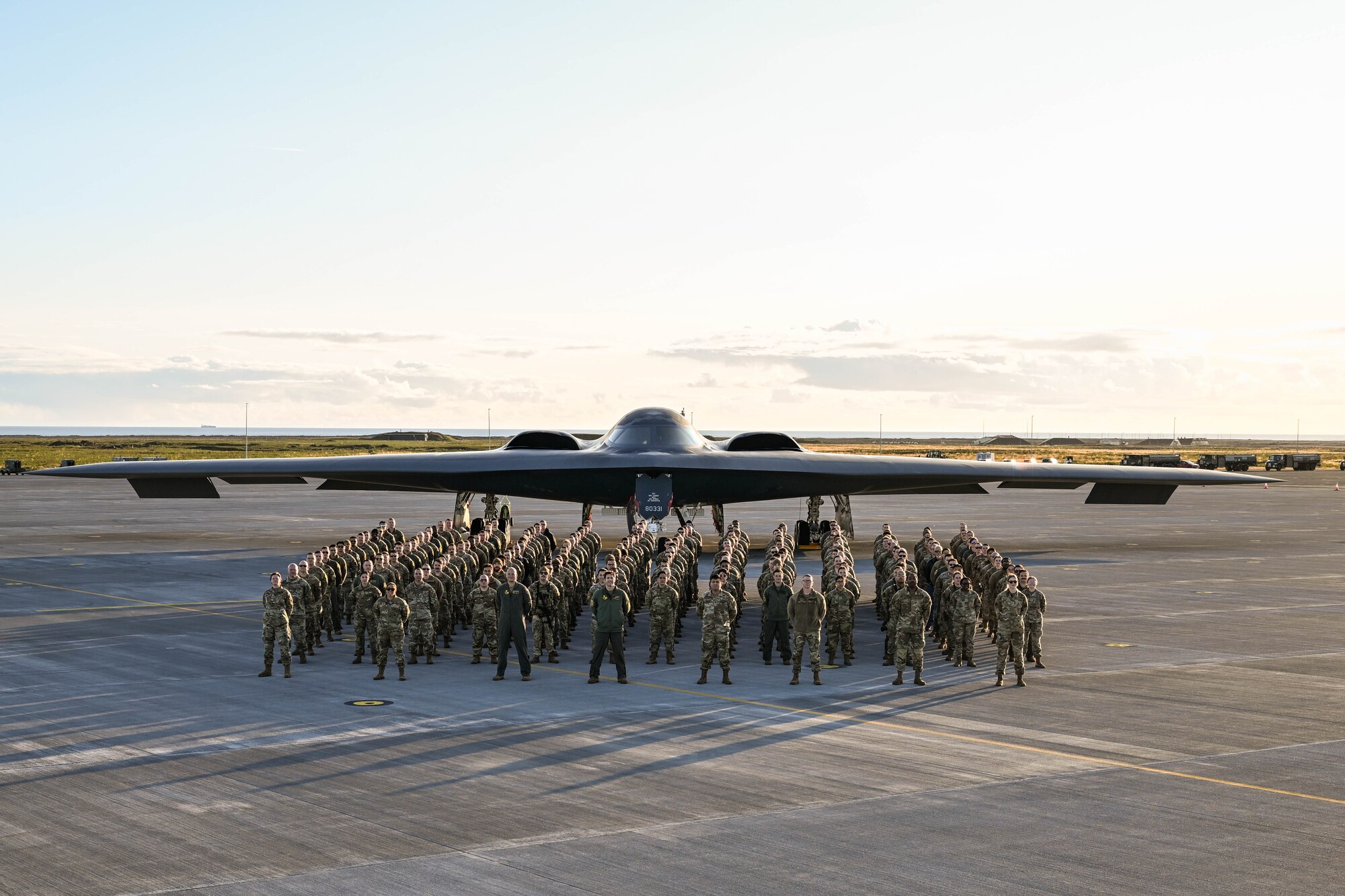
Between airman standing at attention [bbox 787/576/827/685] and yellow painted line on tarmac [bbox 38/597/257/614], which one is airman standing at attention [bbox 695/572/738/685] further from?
yellow painted line on tarmac [bbox 38/597/257/614]

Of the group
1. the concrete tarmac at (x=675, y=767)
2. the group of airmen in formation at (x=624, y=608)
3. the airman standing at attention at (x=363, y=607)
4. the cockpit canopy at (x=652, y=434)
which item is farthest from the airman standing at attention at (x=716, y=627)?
the cockpit canopy at (x=652, y=434)

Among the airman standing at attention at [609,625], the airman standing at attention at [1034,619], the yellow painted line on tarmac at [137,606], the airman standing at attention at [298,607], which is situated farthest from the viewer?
the yellow painted line on tarmac at [137,606]

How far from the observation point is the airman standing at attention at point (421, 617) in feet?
53.1

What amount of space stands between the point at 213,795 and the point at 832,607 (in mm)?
8801

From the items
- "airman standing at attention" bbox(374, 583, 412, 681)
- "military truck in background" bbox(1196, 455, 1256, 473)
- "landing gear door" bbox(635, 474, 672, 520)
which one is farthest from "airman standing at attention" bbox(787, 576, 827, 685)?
"military truck in background" bbox(1196, 455, 1256, 473)

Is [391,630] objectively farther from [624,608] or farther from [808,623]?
[808,623]

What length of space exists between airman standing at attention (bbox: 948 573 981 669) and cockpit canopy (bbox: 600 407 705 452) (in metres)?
14.4

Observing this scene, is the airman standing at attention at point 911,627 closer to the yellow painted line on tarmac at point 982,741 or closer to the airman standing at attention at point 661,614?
the yellow painted line on tarmac at point 982,741

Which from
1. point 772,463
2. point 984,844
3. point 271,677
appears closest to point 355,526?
point 772,463

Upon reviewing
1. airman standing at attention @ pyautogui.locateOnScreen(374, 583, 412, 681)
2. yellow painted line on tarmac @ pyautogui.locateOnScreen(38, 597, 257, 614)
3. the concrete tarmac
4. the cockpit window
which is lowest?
the concrete tarmac

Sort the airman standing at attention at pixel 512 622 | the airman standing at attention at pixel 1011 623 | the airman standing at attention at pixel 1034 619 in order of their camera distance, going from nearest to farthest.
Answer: the airman standing at attention at pixel 1011 623, the airman standing at attention at pixel 512 622, the airman standing at attention at pixel 1034 619

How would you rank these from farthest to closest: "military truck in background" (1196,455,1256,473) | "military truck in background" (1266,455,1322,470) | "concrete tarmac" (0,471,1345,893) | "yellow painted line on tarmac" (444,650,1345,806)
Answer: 1. "military truck in background" (1266,455,1322,470)
2. "military truck in background" (1196,455,1256,473)
3. "yellow painted line on tarmac" (444,650,1345,806)
4. "concrete tarmac" (0,471,1345,893)

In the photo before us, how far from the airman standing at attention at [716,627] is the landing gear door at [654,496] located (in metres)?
12.6

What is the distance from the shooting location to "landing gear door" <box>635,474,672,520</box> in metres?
27.8
